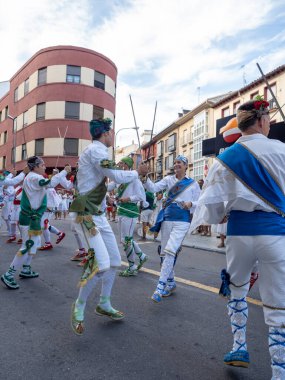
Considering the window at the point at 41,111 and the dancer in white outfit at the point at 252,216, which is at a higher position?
the window at the point at 41,111

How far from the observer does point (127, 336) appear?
3.37 metres

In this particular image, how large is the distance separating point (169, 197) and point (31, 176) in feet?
7.57

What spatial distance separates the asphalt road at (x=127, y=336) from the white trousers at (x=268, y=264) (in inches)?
27.6

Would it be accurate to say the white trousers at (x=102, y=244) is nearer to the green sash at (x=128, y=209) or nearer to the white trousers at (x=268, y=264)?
the white trousers at (x=268, y=264)

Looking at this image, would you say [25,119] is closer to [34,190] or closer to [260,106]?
[34,190]

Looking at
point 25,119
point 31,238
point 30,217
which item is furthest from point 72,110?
point 31,238

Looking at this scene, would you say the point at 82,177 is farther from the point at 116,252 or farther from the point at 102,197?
the point at 116,252

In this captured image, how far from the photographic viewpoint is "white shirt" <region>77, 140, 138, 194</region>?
3.51 meters

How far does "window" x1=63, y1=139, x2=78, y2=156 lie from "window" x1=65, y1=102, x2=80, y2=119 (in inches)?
90.5

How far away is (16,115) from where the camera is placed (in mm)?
37688

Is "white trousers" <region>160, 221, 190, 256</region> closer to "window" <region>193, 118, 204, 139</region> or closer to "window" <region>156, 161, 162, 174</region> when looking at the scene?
"window" <region>193, 118, 204, 139</region>

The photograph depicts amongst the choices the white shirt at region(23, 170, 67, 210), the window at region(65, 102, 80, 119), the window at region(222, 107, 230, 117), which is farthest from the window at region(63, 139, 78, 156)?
the white shirt at region(23, 170, 67, 210)

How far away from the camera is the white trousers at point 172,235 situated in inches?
183

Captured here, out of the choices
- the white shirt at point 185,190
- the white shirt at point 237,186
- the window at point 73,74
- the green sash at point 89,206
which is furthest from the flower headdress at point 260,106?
the window at point 73,74
